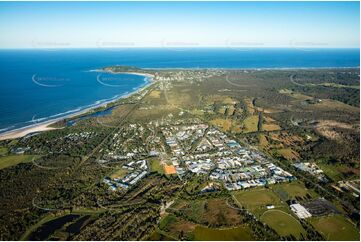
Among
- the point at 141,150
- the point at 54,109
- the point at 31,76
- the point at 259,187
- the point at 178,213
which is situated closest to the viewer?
the point at 178,213

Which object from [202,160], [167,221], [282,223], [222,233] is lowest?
[222,233]

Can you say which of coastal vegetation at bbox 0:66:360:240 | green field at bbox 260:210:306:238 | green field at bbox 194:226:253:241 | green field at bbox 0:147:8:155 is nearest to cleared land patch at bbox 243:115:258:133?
coastal vegetation at bbox 0:66:360:240

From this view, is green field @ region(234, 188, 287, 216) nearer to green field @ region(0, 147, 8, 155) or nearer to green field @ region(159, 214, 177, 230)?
green field @ region(159, 214, 177, 230)

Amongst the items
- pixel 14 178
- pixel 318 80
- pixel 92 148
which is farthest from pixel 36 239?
pixel 318 80

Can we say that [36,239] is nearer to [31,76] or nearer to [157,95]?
[157,95]

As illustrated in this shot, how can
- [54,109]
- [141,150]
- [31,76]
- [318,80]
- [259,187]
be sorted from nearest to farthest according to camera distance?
[259,187] < [141,150] < [54,109] < [318,80] < [31,76]

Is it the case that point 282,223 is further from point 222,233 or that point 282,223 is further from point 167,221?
point 167,221

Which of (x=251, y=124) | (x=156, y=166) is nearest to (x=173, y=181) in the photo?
(x=156, y=166)
